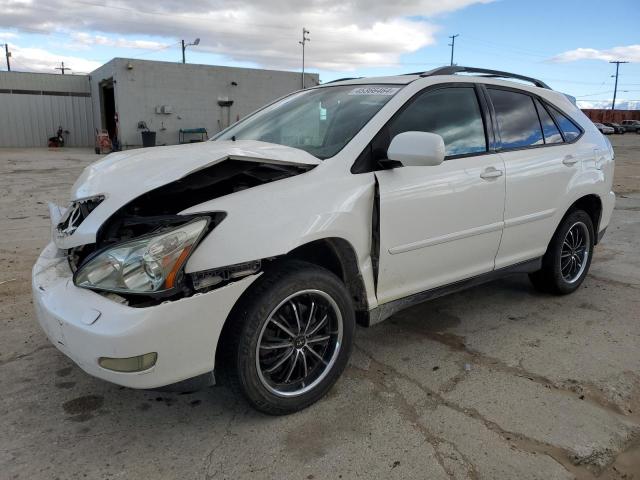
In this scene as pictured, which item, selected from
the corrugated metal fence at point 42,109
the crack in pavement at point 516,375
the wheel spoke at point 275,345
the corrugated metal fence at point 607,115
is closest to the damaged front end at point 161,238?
the wheel spoke at point 275,345

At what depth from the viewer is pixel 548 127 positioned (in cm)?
414

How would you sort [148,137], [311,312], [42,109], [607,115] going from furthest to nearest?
[607,115] < [42,109] < [148,137] < [311,312]

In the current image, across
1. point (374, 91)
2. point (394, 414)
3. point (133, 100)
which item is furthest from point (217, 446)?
point (133, 100)

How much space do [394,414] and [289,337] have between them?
696 mm

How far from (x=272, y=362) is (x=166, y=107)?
25.1m

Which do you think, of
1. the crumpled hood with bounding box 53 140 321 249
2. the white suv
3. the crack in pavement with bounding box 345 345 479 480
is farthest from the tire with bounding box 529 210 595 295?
the crumpled hood with bounding box 53 140 321 249

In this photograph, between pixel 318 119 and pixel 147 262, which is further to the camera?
pixel 318 119

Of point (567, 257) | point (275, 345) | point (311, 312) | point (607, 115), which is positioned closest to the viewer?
point (275, 345)

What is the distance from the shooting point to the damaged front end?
7.25 ft

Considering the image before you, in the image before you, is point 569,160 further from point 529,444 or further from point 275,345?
point 275,345

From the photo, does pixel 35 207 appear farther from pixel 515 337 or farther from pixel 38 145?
pixel 38 145

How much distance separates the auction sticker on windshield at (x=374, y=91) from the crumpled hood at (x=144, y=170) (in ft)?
2.59

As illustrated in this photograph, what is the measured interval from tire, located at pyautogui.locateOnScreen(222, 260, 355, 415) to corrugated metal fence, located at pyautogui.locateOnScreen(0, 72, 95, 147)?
31346mm

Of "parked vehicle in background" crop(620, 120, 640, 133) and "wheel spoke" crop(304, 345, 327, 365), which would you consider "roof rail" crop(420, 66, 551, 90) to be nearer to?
"wheel spoke" crop(304, 345, 327, 365)
